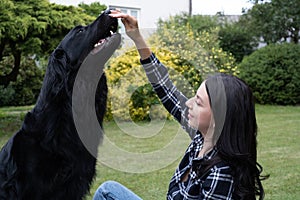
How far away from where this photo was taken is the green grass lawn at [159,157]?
4.29 meters

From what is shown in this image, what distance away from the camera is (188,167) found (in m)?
2.26

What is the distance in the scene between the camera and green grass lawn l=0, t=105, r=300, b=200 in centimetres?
429

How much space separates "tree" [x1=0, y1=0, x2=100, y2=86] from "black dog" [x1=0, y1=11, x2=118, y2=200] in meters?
5.21

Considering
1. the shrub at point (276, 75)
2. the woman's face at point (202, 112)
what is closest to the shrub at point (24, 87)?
the shrub at point (276, 75)

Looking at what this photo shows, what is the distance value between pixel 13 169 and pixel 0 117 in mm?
7654

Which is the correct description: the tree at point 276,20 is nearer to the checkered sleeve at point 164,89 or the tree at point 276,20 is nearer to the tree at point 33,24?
the tree at point 33,24

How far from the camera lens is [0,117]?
970 cm

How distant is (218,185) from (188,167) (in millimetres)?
299

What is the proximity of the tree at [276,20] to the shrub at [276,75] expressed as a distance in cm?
173

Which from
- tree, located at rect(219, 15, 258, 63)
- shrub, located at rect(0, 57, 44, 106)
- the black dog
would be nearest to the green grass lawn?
the black dog

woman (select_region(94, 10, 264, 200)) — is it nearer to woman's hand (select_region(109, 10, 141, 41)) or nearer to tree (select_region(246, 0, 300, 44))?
woman's hand (select_region(109, 10, 141, 41))

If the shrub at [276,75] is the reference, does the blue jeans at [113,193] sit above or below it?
above

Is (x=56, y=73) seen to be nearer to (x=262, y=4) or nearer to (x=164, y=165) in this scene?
(x=164, y=165)

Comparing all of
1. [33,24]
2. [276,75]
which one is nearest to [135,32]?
[33,24]
